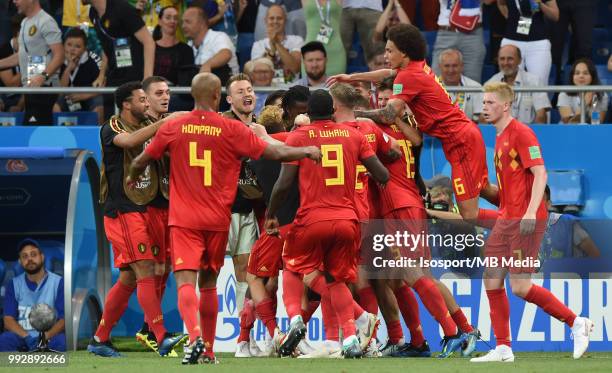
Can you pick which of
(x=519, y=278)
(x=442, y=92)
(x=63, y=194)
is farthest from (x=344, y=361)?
(x=63, y=194)

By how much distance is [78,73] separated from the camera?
16.7 meters

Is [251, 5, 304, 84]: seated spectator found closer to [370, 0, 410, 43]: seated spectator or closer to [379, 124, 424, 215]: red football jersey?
[370, 0, 410, 43]: seated spectator

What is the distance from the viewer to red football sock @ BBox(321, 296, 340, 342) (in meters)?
11.5

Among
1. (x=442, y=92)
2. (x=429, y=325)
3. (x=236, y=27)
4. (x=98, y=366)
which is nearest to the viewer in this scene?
(x=98, y=366)

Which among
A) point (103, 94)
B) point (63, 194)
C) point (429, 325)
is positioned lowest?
point (429, 325)

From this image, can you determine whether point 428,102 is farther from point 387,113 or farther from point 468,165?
point 468,165

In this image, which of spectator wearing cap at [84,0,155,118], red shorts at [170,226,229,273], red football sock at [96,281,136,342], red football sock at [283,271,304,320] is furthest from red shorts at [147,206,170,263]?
spectator wearing cap at [84,0,155,118]

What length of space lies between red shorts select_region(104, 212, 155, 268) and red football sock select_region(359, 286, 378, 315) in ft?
6.27

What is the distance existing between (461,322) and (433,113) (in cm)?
183

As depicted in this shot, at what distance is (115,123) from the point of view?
12125mm

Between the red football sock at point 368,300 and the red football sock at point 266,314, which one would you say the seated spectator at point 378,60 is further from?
the red football sock at point 266,314

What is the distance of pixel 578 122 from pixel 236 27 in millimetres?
4757

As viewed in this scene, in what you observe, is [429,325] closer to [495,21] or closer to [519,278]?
[519,278]

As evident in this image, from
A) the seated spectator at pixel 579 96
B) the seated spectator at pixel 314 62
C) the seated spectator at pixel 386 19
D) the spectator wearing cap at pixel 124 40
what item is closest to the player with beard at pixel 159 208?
the spectator wearing cap at pixel 124 40
